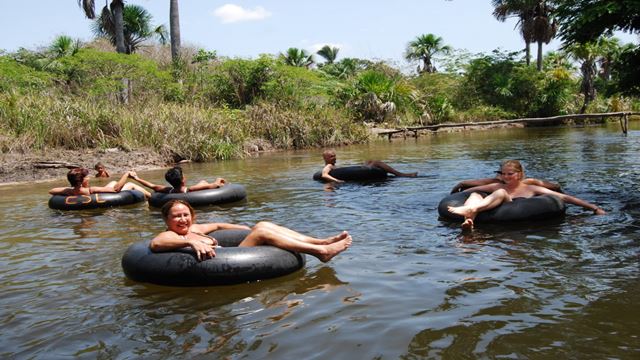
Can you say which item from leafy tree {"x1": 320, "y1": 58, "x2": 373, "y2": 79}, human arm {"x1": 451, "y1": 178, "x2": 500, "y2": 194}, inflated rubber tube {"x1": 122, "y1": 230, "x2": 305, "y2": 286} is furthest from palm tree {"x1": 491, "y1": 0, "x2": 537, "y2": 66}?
inflated rubber tube {"x1": 122, "y1": 230, "x2": 305, "y2": 286}

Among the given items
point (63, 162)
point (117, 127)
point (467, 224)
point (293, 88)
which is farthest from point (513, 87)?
point (467, 224)

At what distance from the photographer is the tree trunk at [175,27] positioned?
3189 centimetres

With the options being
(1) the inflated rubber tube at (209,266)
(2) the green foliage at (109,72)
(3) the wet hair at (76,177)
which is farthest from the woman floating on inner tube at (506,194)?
(2) the green foliage at (109,72)

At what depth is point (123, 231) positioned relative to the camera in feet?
30.6

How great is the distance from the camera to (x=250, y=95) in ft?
107

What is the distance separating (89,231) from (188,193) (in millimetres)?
2201

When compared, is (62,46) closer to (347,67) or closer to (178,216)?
(347,67)

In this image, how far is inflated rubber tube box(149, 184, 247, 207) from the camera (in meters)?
11.0

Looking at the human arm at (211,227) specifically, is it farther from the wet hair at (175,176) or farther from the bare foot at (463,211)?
the wet hair at (175,176)

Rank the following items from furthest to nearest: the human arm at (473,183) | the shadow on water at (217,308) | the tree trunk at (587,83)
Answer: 1. the tree trunk at (587,83)
2. the human arm at (473,183)
3. the shadow on water at (217,308)

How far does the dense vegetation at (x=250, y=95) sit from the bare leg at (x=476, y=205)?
4214 mm

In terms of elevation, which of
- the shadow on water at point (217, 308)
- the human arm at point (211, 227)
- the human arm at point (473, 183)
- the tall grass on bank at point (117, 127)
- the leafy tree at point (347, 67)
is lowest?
the shadow on water at point (217, 308)

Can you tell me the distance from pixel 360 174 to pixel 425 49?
141ft

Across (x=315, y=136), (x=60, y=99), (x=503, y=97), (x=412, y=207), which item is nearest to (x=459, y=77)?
(x=503, y=97)
